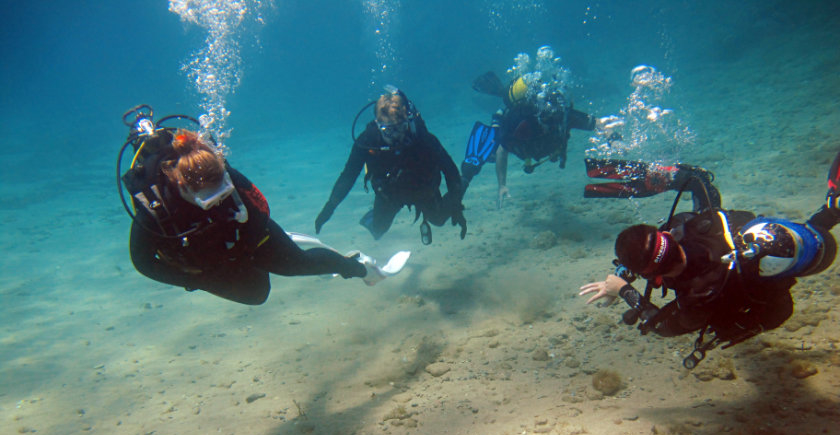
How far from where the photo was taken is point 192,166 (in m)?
2.42

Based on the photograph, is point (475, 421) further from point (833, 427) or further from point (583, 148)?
point (583, 148)

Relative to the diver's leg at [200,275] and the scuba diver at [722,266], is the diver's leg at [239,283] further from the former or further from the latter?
the scuba diver at [722,266]

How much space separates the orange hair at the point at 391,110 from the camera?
513cm

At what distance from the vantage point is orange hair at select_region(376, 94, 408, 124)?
5.13 meters

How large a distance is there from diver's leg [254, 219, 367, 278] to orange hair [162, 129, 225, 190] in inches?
41.1

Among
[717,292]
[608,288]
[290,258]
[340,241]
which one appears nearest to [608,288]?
[608,288]

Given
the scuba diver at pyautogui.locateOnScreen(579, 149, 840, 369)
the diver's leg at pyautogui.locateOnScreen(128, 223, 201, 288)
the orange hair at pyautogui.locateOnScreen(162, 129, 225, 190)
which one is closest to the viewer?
the scuba diver at pyautogui.locateOnScreen(579, 149, 840, 369)

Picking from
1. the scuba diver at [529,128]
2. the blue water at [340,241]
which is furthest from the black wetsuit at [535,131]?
the blue water at [340,241]

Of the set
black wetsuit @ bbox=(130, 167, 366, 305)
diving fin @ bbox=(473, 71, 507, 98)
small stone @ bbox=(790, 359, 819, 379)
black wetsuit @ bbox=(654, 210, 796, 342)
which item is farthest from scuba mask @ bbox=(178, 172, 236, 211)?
diving fin @ bbox=(473, 71, 507, 98)

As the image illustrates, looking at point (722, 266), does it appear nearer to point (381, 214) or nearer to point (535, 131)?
point (381, 214)

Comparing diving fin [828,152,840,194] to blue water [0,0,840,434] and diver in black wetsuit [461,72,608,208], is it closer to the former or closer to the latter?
blue water [0,0,840,434]

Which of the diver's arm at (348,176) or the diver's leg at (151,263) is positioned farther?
the diver's arm at (348,176)

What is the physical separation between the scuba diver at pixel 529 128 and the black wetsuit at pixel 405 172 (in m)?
1.45

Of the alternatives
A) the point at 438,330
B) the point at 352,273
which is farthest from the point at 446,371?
the point at 352,273
